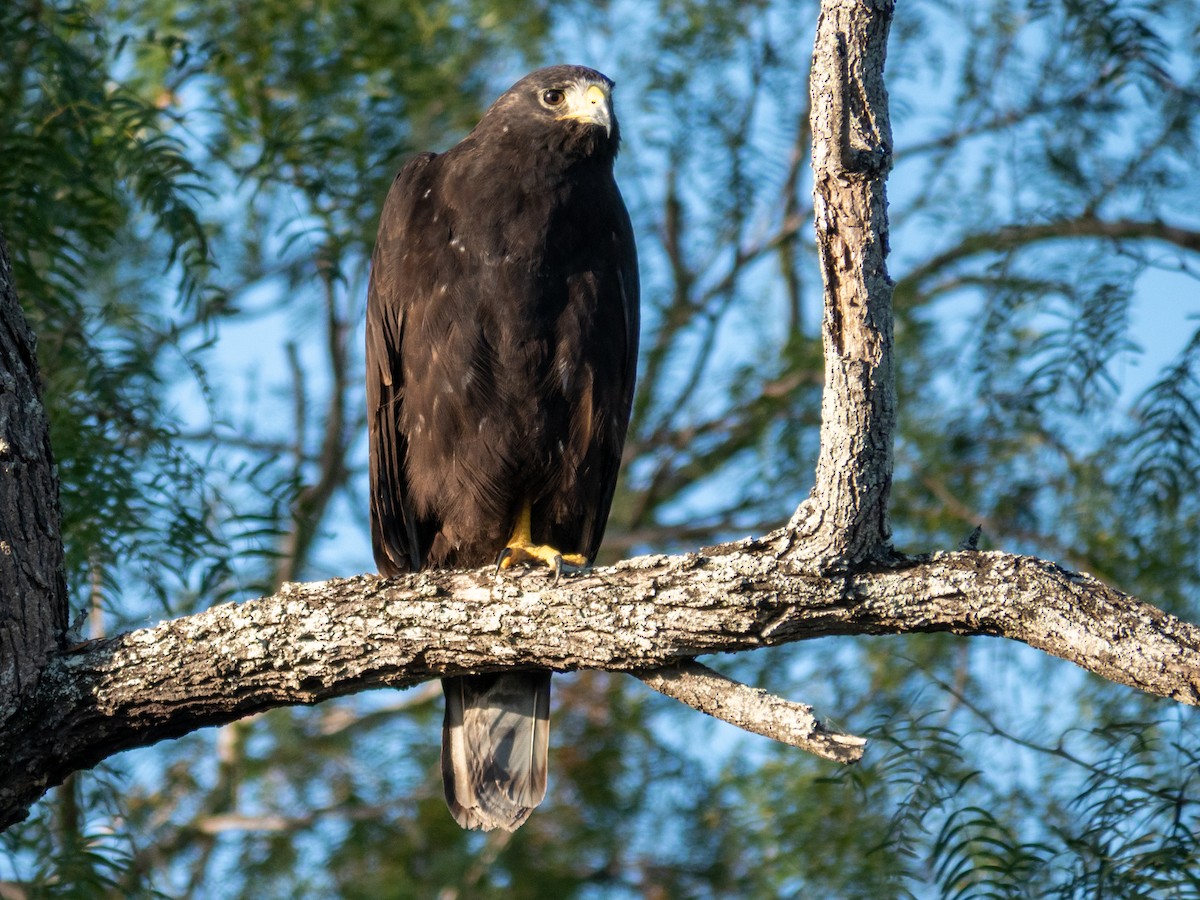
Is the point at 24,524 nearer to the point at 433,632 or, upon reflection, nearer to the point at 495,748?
the point at 433,632

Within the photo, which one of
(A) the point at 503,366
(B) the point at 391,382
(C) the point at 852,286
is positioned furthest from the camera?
(B) the point at 391,382

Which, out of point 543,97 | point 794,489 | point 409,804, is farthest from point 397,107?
point 409,804

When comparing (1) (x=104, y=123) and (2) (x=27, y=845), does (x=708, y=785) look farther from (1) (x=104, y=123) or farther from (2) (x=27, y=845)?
(1) (x=104, y=123)

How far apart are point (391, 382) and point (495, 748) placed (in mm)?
1210

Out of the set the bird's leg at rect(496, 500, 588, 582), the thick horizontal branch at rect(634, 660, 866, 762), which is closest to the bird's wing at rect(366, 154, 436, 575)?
the bird's leg at rect(496, 500, 588, 582)

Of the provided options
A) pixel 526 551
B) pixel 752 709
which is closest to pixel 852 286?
pixel 752 709

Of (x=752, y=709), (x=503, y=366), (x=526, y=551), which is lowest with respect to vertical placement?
(x=752, y=709)

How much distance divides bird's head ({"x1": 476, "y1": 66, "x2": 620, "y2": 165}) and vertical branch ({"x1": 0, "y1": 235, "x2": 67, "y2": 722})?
176 cm

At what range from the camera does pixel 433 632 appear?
113 inches

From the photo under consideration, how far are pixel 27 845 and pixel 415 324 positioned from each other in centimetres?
189

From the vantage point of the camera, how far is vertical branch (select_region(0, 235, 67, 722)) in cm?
283

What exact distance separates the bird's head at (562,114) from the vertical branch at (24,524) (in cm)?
176

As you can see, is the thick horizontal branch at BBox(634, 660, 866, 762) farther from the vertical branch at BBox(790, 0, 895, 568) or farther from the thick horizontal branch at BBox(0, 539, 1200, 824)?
the vertical branch at BBox(790, 0, 895, 568)

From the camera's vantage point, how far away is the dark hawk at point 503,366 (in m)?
3.94
